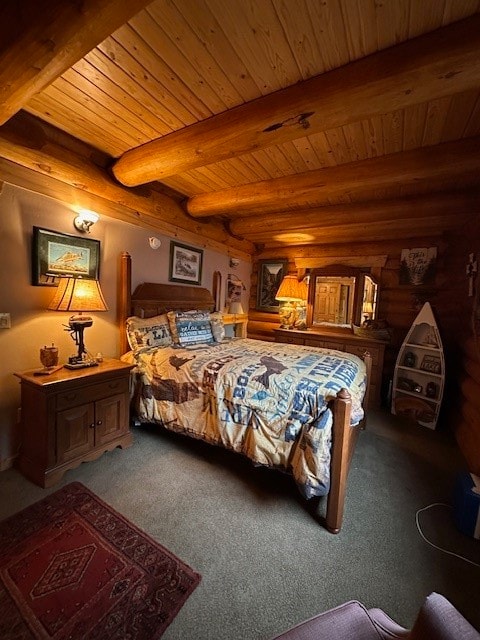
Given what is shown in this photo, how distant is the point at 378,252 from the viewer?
13.1 feet

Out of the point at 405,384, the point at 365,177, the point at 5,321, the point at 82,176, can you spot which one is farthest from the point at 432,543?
the point at 82,176

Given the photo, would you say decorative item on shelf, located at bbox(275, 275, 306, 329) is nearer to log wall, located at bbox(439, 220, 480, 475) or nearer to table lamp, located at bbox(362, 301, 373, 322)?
table lamp, located at bbox(362, 301, 373, 322)

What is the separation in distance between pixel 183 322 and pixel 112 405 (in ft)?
3.77

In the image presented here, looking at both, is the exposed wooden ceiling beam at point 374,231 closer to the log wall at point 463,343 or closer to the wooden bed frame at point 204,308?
the log wall at point 463,343

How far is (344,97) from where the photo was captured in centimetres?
138

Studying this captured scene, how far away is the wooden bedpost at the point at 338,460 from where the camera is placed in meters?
1.55

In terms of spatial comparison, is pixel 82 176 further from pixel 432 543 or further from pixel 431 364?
pixel 431 364

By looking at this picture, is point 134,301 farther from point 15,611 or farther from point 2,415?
point 15,611

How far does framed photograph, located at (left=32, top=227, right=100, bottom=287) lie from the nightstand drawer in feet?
3.01

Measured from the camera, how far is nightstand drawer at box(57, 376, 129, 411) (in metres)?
1.86

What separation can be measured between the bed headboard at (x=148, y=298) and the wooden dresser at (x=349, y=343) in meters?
1.55

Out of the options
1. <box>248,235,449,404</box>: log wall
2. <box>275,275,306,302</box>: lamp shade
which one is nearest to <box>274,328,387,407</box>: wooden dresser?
<box>248,235,449,404</box>: log wall

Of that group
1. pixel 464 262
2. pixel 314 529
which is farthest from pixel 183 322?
pixel 464 262

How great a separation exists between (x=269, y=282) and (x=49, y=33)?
166 inches
